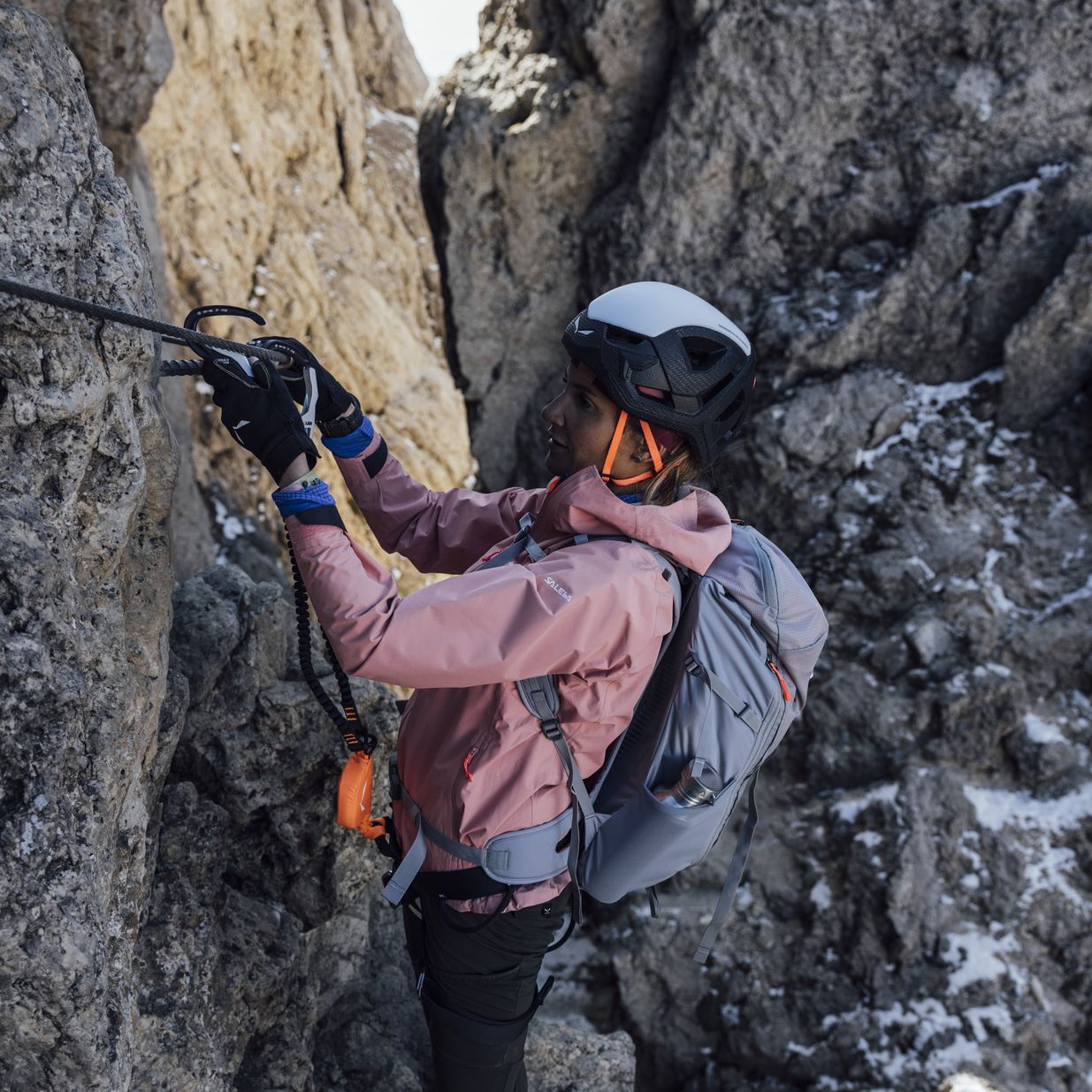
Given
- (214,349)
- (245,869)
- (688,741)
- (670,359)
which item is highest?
(214,349)

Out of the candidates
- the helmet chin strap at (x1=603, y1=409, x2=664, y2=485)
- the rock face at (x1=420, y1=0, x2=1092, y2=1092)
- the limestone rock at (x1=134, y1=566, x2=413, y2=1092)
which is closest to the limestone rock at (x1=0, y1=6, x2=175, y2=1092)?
the limestone rock at (x1=134, y1=566, x2=413, y2=1092)

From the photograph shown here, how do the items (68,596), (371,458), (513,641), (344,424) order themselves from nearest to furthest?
(68,596), (513,641), (344,424), (371,458)

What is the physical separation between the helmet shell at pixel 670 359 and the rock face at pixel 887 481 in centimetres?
315

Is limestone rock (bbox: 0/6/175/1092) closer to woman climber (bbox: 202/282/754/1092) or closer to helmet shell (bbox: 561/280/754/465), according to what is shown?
woman climber (bbox: 202/282/754/1092)

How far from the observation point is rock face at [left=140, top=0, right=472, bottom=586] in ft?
52.6

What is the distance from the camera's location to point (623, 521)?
8.50 ft

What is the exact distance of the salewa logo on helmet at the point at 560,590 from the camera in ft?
7.71

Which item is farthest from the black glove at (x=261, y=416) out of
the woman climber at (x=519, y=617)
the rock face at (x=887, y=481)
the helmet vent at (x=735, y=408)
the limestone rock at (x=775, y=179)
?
the limestone rock at (x=775, y=179)

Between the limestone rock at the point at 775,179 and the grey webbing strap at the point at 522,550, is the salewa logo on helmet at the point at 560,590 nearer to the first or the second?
the grey webbing strap at the point at 522,550

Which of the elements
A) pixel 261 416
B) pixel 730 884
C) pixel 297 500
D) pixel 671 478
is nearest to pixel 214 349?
pixel 261 416

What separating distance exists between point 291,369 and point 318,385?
190 mm

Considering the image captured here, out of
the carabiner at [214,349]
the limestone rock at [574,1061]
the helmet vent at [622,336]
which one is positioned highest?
the carabiner at [214,349]

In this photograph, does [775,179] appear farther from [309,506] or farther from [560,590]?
[309,506]

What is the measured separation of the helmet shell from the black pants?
1572 millimetres
